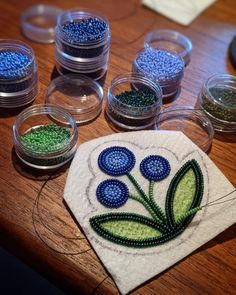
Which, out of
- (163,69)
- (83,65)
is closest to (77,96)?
(83,65)

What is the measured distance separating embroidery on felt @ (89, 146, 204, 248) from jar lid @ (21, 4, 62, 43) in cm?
32

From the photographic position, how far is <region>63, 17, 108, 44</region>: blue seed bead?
2.41 feet

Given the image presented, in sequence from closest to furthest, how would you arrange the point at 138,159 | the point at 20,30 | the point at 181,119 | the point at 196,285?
1. the point at 196,285
2. the point at 138,159
3. the point at 181,119
4. the point at 20,30

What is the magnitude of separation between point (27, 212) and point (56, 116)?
0.18 m

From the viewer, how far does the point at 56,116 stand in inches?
27.7

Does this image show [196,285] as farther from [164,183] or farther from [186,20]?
[186,20]

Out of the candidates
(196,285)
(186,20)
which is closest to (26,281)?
(196,285)

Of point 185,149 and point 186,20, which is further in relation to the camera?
point 186,20

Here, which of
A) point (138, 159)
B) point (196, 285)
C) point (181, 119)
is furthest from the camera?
point (181, 119)

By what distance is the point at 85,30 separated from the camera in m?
0.76

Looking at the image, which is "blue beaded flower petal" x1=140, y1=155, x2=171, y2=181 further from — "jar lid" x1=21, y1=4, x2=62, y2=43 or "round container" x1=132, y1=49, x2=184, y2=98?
"jar lid" x1=21, y1=4, x2=62, y2=43

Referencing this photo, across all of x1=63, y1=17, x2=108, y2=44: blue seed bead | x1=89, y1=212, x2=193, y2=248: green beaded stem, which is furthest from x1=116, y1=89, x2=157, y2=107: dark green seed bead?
x1=89, y1=212, x2=193, y2=248: green beaded stem

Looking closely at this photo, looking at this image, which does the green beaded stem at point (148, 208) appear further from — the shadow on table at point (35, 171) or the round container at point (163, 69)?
the round container at point (163, 69)

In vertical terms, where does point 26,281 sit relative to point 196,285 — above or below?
below
